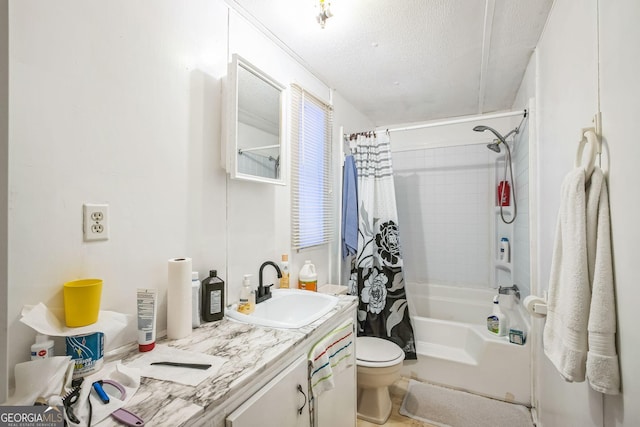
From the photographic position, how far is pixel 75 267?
900 millimetres

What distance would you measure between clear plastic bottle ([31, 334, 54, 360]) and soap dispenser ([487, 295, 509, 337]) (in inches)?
100

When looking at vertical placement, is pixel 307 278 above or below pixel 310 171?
below

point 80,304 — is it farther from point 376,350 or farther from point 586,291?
point 376,350

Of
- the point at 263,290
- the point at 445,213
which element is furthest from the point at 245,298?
the point at 445,213

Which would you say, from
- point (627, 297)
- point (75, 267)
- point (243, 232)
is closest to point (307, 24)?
point (243, 232)

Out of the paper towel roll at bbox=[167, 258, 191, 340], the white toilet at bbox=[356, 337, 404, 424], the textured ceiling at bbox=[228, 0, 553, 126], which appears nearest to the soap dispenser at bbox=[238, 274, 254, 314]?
the paper towel roll at bbox=[167, 258, 191, 340]

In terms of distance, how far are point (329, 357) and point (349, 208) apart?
1303 millimetres

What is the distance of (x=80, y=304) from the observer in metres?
0.84

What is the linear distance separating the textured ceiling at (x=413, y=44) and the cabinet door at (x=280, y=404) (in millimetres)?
1654

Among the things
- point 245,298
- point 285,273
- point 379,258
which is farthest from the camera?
point 379,258

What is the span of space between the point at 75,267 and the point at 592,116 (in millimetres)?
1717

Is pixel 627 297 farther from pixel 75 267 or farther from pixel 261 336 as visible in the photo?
pixel 75 267

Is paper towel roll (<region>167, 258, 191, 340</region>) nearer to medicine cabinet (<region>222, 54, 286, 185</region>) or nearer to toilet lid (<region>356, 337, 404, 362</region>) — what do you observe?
medicine cabinet (<region>222, 54, 286, 185</region>)

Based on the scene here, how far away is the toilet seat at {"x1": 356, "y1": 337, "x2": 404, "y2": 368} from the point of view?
1850 millimetres
